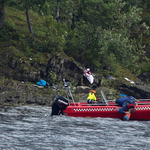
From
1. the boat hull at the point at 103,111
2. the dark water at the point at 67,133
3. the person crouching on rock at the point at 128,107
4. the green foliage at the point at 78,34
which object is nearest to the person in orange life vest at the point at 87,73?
the green foliage at the point at 78,34

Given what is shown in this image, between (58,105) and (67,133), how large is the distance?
17.7ft

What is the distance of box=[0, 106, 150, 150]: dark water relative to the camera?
44.9 ft

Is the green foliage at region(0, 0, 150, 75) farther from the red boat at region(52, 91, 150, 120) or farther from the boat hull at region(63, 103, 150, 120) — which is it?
the boat hull at region(63, 103, 150, 120)

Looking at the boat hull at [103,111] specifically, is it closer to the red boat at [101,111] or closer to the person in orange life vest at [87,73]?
the red boat at [101,111]

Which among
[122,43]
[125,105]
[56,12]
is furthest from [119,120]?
[56,12]

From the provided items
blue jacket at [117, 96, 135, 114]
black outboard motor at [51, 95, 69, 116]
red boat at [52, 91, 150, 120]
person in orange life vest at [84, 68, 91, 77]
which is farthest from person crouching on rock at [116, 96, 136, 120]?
person in orange life vest at [84, 68, 91, 77]

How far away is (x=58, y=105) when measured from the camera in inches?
831

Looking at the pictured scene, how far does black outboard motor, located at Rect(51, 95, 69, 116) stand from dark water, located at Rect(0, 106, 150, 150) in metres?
0.60

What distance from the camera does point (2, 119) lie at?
60.4 feet

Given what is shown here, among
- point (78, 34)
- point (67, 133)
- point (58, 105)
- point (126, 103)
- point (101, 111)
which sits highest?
point (78, 34)

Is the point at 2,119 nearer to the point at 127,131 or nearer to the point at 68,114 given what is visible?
the point at 68,114

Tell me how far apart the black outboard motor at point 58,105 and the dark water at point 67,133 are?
597 mm

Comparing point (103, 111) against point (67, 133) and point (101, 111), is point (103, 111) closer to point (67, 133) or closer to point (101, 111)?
point (101, 111)

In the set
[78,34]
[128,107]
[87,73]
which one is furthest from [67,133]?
[78,34]
